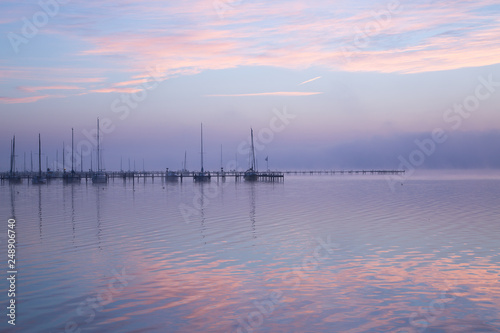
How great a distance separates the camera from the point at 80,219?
29.9m

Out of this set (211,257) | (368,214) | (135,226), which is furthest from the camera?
(368,214)

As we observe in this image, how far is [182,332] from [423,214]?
26450 mm

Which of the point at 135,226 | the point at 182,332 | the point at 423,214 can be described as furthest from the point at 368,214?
the point at 182,332

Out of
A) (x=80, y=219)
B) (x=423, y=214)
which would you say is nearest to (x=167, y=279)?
(x=80, y=219)

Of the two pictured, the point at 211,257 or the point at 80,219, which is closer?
the point at 211,257

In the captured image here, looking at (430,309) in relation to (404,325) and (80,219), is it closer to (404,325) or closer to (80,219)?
(404,325)

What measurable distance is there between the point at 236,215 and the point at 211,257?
49.6ft

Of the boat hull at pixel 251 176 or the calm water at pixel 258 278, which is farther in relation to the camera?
the boat hull at pixel 251 176

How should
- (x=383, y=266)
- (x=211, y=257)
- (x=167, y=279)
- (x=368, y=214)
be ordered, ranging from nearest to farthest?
(x=167, y=279), (x=383, y=266), (x=211, y=257), (x=368, y=214)

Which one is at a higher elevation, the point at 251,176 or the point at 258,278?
the point at 251,176

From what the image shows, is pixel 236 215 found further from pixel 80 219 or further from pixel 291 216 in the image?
pixel 80 219

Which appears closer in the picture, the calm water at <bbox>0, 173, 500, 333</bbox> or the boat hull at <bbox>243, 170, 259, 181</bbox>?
the calm water at <bbox>0, 173, 500, 333</bbox>

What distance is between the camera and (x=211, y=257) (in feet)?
57.5

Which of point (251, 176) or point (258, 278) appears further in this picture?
point (251, 176)
